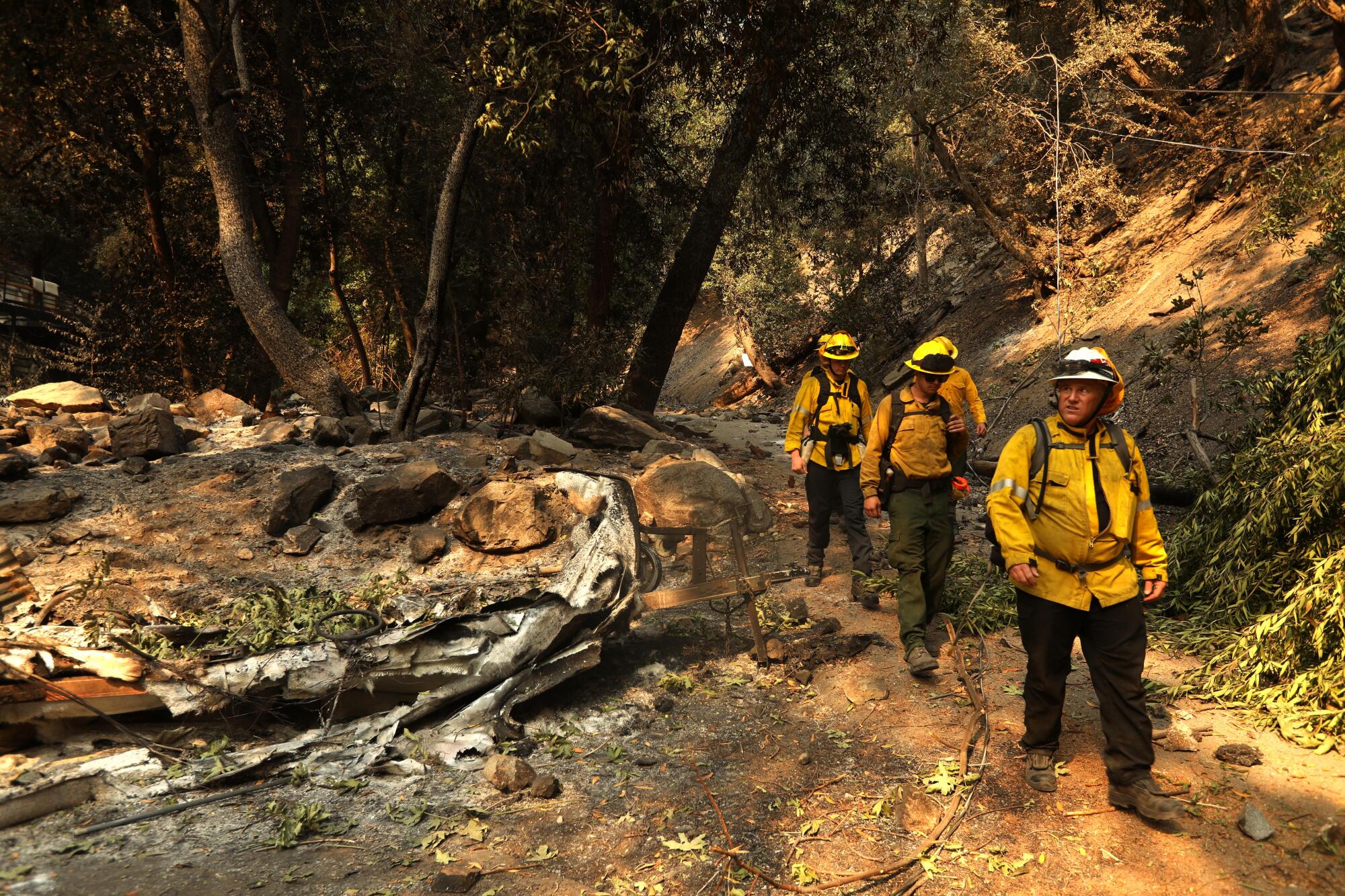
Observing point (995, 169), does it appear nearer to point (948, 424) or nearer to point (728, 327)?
point (948, 424)

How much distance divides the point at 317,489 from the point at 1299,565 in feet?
24.6

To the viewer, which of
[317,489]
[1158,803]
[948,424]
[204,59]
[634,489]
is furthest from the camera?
[204,59]

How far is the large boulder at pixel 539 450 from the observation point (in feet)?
30.8

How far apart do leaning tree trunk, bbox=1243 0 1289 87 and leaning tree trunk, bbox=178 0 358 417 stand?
14.0 metres

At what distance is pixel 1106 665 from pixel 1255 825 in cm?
83

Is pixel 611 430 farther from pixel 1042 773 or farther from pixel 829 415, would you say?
pixel 1042 773

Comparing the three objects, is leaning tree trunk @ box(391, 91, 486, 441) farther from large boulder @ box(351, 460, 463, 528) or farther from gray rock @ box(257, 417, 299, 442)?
large boulder @ box(351, 460, 463, 528)

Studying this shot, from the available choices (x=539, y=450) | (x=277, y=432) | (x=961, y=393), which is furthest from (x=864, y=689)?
(x=277, y=432)

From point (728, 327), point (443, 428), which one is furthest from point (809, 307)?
point (443, 428)

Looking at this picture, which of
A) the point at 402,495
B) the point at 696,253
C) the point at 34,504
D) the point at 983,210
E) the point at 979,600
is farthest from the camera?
the point at 983,210

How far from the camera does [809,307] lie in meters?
24.2

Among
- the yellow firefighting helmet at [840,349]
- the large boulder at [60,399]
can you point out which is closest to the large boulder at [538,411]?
the large boulder at [60,399]

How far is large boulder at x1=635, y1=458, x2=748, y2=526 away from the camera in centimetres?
842

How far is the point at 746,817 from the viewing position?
162 inches
